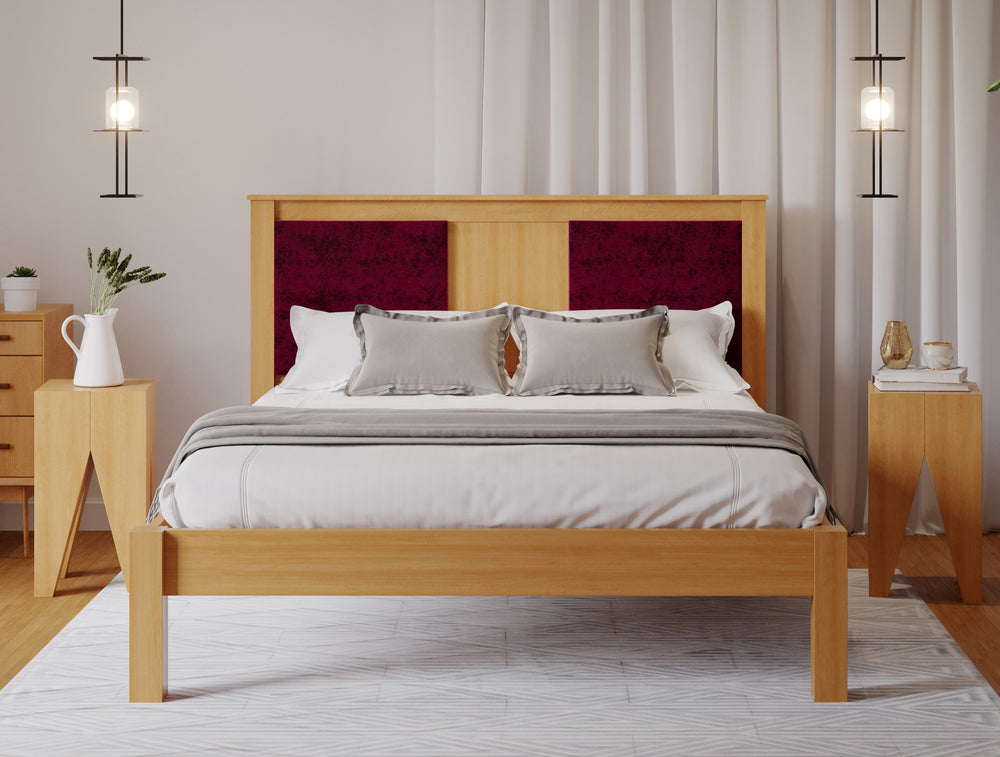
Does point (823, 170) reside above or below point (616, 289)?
above

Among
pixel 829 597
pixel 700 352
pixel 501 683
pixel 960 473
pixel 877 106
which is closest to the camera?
pixel 829 597

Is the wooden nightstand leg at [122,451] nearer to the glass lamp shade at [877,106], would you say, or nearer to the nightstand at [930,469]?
the nightstand at [930,469]

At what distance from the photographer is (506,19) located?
409 centimetres

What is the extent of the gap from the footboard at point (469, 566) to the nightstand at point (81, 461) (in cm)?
101

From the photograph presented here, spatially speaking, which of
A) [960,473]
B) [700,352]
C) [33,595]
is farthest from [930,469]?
[33,595]

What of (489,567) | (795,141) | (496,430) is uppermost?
(795,141)

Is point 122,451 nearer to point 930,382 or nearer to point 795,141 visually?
point 930,382

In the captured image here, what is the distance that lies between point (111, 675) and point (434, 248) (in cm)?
204

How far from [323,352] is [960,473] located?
84.8 inches

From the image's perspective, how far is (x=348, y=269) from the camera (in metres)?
4.07

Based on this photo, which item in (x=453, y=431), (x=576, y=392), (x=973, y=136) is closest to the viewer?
(x=453, y=431)

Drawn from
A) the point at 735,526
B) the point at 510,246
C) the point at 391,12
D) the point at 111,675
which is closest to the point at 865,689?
the point at 735,526

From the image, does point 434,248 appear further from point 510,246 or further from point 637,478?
point 637,478

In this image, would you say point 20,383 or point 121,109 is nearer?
point 20,383
